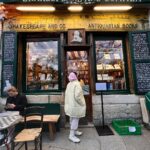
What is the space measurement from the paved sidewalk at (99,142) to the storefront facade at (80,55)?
3.47 feet

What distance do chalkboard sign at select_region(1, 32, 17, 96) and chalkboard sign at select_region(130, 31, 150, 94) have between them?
386cm

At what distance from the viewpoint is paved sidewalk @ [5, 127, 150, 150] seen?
4523mm

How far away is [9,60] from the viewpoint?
630 centimetres

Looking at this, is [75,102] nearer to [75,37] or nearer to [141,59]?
[75,37]

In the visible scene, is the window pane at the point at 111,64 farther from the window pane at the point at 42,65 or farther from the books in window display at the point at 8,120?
the books in window display at the point at 8,120

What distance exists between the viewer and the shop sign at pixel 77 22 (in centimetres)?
647

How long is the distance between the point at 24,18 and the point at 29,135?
13.4 feet

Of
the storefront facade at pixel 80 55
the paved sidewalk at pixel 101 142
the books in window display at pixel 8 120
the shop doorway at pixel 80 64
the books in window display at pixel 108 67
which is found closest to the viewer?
the books in window display at pixel 8 120

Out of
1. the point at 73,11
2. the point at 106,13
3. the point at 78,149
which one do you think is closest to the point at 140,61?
the point at 106,13

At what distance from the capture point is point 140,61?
20.9ft

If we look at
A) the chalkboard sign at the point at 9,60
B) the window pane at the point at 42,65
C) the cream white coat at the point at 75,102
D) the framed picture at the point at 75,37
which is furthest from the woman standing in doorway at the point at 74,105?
the chalkboard sign at the point at 9,60

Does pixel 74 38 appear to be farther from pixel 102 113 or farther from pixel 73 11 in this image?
pixel 102 113

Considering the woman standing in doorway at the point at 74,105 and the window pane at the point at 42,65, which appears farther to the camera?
the window pane at the point at 42,65

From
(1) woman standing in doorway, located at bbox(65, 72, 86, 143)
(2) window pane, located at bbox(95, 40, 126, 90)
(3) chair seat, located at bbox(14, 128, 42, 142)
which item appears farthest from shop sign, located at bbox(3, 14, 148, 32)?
(3) chair seat, located at bbox(14, 128, 42, 142)
